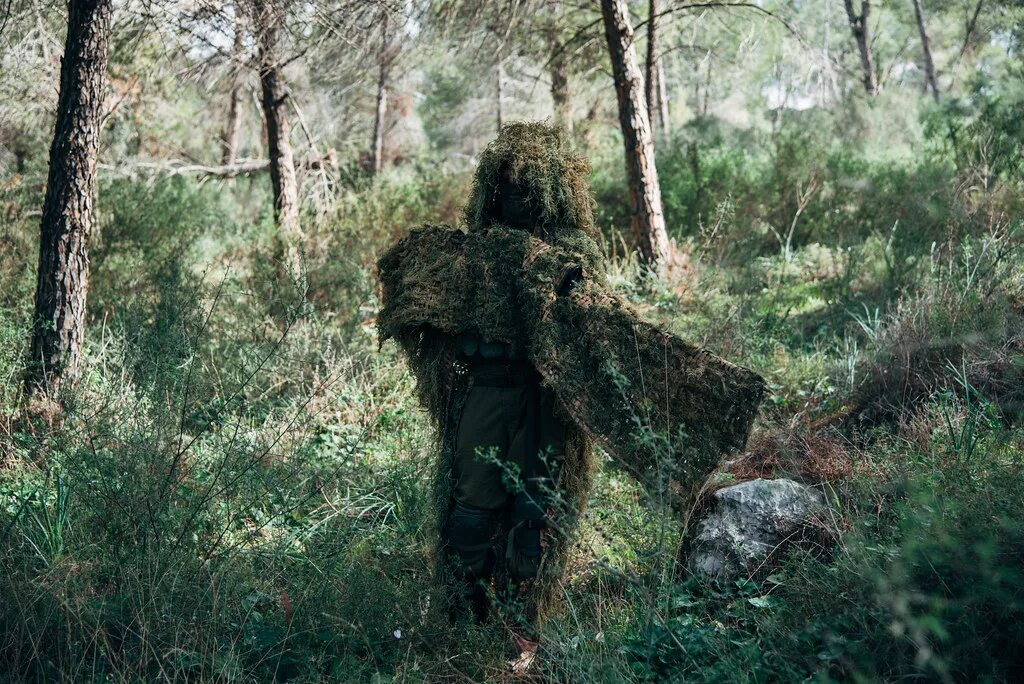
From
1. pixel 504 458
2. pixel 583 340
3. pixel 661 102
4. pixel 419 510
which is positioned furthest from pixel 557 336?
pixel 661 102

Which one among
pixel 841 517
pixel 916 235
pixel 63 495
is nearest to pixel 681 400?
pixel 841 517

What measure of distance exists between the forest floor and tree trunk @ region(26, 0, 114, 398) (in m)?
0.26

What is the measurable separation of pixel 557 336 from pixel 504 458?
613 mm

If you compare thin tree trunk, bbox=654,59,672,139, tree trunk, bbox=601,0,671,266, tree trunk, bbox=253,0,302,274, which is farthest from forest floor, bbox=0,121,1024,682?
thin tree trunk, bbox=654,59,672,139

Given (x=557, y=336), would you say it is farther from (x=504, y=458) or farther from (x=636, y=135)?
(x=636, y=135)

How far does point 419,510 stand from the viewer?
15.7 feet

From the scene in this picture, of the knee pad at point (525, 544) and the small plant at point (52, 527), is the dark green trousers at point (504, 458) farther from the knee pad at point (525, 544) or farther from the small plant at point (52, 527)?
the small plant at point (52, 527)

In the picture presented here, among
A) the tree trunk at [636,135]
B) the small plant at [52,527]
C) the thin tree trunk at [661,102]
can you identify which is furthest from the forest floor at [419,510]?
the thin tree trunk at [661,102]

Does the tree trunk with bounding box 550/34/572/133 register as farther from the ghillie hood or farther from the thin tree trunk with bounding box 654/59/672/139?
the ghillie hood

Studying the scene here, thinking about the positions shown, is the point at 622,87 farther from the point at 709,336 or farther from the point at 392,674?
the point at 392,674

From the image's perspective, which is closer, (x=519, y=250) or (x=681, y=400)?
(x=681, y=400)

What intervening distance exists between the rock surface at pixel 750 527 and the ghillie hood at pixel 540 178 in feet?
5.20

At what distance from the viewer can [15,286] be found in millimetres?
7355

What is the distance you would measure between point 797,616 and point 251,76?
9.24 meters
